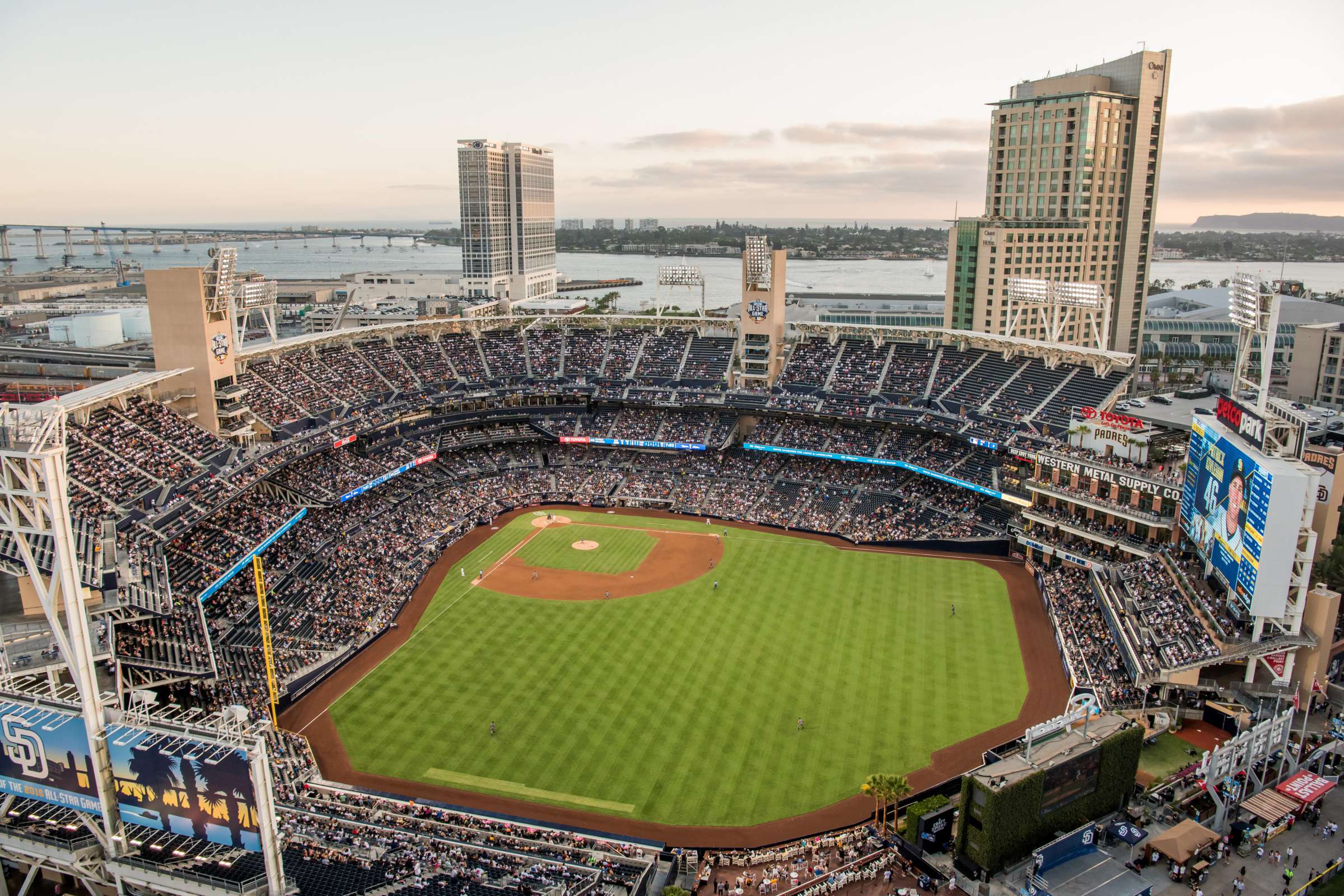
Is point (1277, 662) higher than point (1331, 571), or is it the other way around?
point (1331, 571)

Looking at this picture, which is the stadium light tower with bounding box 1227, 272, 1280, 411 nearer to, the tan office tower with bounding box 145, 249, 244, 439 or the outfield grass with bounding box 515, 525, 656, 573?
the outfield grass with bounding box 515, 525, 656, 573

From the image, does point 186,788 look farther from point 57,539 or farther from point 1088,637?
point 1088,637

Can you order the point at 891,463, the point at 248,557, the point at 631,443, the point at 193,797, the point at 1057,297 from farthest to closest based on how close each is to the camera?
the point at 631,443, the point at 1057,297, the point at 891,463, the point at 248,557, the point at 193,797

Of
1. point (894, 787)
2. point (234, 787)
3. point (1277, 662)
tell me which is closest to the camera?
point (234, 787)

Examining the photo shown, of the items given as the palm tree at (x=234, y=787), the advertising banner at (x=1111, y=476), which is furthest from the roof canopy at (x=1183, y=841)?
the palm tree at (x=234, y=787)

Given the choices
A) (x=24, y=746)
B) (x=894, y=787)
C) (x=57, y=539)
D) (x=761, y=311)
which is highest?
(x=761, y=311)

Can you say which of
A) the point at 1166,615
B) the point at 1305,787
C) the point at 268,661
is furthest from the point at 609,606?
the point at 1305,787
